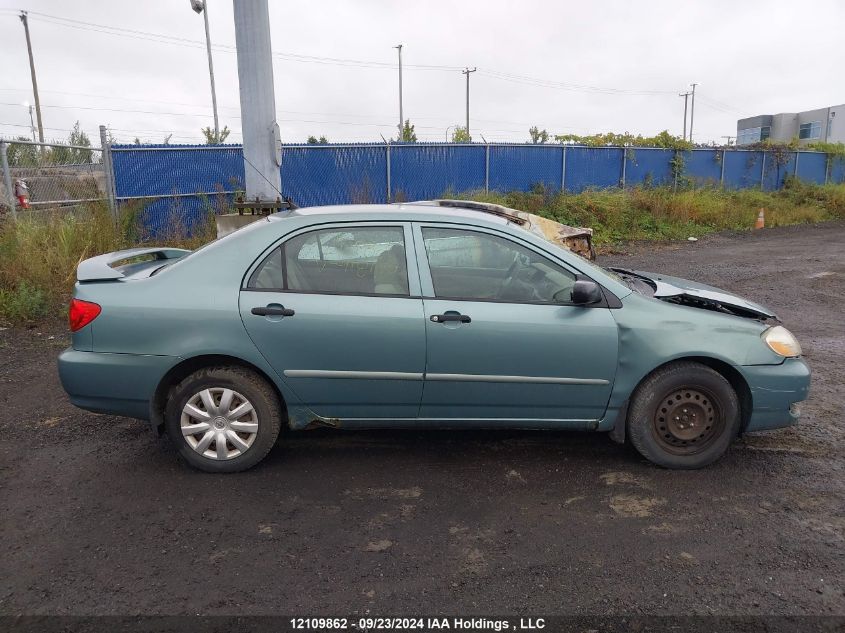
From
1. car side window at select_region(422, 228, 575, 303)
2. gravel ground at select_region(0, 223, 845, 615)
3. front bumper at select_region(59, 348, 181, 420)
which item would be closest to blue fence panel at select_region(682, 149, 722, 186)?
gravel ground at select_region(0, 223, 845, 615)

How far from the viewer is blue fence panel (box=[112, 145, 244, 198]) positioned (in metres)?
12.2

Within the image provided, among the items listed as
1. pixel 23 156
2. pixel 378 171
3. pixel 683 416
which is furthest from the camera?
pixel 378 171

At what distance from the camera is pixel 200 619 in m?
2.67

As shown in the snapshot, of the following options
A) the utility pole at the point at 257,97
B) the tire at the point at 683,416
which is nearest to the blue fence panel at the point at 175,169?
the utility pole at the point at 257,97

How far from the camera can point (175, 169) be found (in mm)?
12891

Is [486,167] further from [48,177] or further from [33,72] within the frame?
[33,72]

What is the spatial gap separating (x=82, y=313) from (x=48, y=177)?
7.92 meters

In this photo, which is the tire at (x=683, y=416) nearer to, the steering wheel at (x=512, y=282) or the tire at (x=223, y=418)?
the steering wheel at (x=512, y=282)

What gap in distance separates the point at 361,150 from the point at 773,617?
13923 millimetres

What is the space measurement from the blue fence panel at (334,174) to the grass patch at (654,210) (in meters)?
2.43

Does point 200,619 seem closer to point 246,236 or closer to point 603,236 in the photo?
point 246,236

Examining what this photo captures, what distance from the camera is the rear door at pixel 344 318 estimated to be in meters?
3.78

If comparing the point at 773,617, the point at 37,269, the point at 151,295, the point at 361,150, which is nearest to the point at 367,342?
the point at 151,295

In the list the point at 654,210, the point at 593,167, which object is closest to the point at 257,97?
the point at 593,167
